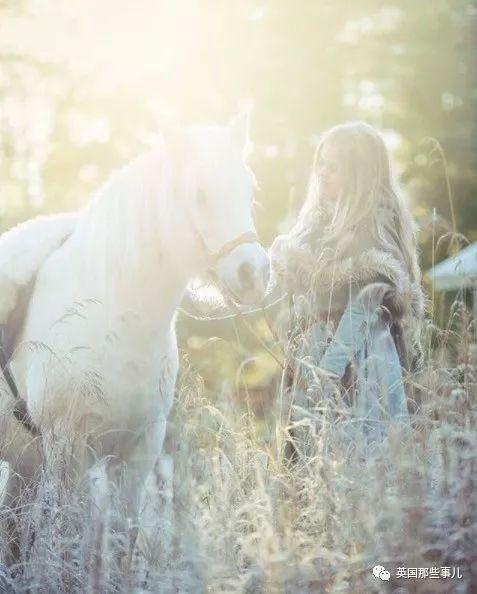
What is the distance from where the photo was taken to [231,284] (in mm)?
3055

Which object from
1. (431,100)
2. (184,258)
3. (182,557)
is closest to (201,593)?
(182,557)

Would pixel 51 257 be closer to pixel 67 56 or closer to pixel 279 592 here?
pixel 279 592

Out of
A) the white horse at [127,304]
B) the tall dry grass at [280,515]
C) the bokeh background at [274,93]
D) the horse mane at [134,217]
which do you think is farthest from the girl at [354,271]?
the bokeh background at [274,93]

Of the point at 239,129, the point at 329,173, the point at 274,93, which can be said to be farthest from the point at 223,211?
the point at 274,93

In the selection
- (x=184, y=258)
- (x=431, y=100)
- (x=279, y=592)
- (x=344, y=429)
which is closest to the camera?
(x=279, y=592)

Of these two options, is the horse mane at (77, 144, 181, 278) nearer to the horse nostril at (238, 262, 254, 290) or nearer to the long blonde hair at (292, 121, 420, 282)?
the horse nostril at (238, 262, 254, 290)

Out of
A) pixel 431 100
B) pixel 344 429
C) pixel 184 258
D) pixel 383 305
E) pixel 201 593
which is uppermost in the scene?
pixel 431 100

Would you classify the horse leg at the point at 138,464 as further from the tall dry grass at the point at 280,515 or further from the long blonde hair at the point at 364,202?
the long blonde hair at the point at 364,202

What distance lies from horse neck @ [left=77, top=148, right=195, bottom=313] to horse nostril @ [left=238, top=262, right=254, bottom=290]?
283 millimetres

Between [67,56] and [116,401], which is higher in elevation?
[67,56]

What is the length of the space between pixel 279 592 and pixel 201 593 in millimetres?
209

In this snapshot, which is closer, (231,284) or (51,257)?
(231,284)

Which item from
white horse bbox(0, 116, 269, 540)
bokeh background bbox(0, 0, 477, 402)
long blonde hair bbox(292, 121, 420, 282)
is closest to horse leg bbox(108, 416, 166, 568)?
white horse bbox(0, 116, 269, 540)

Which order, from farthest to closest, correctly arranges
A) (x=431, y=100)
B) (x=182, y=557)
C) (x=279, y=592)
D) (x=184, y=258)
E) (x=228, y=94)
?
(x=431, y=100) < (x=228, y=94) < (x=184, y=258) < (x=182, y=557) < (x=279, y=592)
